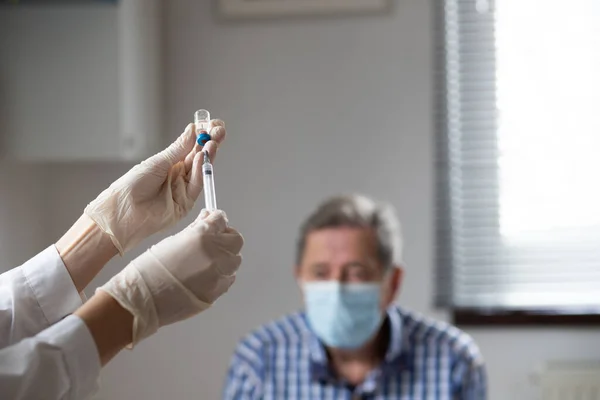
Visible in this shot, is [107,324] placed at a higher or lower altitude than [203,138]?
lower

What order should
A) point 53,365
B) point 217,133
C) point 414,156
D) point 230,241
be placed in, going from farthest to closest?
point 414,156
point 217,133
point 230,241
point 53,365

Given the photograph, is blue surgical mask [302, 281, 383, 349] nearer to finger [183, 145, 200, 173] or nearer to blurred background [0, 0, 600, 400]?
blurred background [0, 0, 600, 400]

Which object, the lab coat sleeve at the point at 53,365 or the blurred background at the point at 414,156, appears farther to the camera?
the blurred background at the point at 414,156

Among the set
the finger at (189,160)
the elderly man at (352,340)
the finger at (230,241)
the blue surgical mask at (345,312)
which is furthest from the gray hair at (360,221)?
the finger at (230,241)

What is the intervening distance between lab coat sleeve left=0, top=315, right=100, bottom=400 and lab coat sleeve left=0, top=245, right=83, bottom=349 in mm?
252

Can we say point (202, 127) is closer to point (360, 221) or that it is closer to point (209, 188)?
point (209, 188)

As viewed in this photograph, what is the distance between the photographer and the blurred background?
2625mm

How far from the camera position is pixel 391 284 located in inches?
86.9

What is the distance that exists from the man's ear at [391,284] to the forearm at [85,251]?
102 centimetres

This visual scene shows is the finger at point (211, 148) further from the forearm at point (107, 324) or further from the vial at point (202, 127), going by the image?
the forearm at point (107, 324)

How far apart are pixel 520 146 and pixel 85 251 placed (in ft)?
5.57

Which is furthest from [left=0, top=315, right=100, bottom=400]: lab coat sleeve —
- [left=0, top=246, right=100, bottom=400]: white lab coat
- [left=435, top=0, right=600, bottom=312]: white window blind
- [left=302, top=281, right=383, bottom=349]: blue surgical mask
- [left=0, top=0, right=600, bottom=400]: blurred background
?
[left=435, top=0, right=600, bottom=312]: white window blind

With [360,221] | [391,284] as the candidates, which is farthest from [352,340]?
[360,221]

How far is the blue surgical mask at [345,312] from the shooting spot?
2084 millimetres
